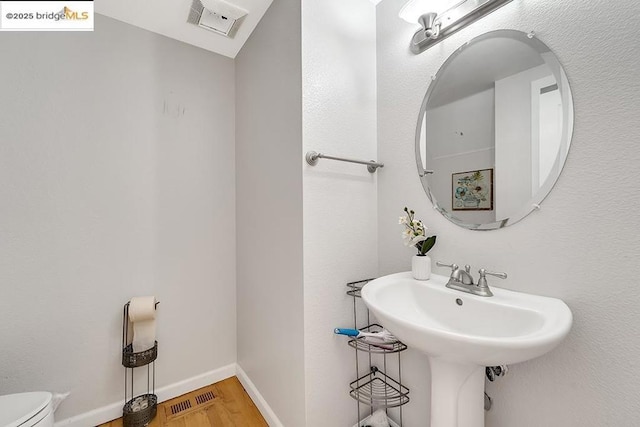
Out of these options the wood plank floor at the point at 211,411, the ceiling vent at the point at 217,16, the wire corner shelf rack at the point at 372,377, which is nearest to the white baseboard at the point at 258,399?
the wood plank floor at the point at 211,411

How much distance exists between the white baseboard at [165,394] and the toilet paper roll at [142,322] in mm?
374

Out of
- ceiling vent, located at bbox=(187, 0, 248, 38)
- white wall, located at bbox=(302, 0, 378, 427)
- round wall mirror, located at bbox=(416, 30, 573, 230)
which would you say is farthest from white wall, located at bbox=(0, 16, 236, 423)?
round wall mirror, located at bbox=(416, 30, 573, 230)

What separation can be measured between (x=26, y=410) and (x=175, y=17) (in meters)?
1.96

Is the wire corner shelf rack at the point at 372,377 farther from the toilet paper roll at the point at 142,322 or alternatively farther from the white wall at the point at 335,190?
the toilet paper roll at the point at 142,322

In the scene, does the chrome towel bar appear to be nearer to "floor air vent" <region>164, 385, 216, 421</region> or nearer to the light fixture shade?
the light fixture shade

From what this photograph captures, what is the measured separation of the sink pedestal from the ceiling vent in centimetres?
188

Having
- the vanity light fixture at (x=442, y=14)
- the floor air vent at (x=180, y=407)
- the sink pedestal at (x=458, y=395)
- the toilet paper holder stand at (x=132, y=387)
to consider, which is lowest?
the floor air vent at (x=180, y=407)

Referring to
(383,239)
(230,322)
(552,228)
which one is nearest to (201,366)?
(230,322)

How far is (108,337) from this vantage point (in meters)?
1.39

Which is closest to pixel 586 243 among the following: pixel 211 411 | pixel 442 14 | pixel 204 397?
pixel 442 14

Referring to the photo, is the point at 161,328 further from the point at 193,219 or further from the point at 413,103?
the point at 413,103

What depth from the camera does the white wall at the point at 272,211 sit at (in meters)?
1.14

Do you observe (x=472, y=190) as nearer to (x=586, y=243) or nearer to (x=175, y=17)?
(x=586, y=243)

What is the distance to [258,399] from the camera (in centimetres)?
146
